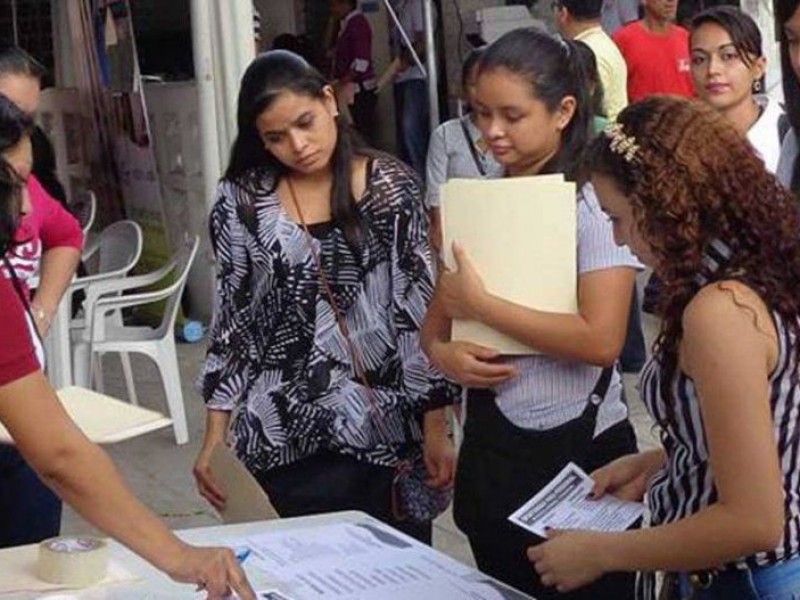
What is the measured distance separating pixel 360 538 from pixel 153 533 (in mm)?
464

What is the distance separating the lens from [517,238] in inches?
103

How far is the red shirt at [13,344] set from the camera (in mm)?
2070

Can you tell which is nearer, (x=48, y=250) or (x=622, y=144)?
(x=622, y=144)

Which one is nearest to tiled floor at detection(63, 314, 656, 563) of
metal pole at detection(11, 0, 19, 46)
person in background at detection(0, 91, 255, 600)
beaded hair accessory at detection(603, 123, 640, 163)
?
person in background at detection(0, 91, 255, 600)

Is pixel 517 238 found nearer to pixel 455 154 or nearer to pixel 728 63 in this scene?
pixel 728 63

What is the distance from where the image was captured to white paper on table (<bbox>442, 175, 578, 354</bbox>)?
2576 millimetres

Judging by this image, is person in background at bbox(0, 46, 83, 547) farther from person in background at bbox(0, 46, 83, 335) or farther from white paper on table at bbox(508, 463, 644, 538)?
white paper on table at bbox(508, 463, 644, 538)

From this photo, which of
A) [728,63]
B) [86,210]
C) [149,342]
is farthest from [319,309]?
[86,210]

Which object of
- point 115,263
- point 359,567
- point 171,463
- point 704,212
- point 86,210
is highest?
point 704,212

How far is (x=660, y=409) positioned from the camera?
212cm

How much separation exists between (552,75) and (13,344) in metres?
1.12

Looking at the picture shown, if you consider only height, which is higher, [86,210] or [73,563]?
[73,563]

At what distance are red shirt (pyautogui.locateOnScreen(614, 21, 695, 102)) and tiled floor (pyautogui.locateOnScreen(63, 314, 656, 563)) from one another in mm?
1126

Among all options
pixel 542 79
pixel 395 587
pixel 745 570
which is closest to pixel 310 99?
pixel 542 79
